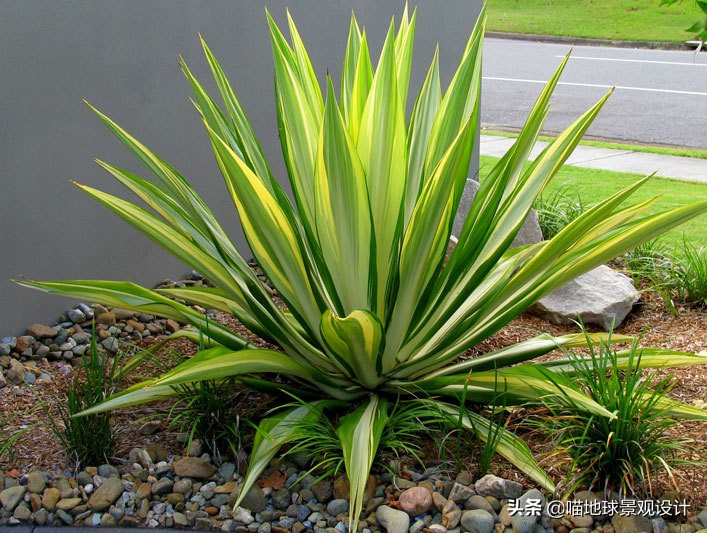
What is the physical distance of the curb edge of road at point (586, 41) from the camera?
19.0 metres

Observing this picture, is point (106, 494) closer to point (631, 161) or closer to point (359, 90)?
point (359, 90)

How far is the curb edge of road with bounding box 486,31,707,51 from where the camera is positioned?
18953 millimetres

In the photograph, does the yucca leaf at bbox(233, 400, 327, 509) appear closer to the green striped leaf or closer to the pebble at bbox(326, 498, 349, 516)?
the pebble at bbox(326, 498, 349, 516)

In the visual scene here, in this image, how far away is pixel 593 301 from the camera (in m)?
4.36

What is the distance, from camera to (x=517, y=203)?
339cm

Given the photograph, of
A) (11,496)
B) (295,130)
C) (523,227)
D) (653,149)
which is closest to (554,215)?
(523,227)

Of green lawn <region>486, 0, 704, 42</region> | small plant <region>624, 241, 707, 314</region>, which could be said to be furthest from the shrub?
green lawn <region>486, 0, 704, 42</region>

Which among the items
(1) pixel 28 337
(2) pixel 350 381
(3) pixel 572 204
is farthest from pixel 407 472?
(3) pixel 572 204

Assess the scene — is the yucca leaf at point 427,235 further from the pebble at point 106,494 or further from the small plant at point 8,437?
the small plant at point 8,437

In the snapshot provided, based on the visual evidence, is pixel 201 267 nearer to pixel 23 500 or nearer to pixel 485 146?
pixel 23 500

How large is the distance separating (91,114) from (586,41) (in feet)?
57.6

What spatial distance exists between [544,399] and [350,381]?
0.73 metres

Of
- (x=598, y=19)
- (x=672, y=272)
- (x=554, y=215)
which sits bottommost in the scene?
(x=672, y=272)

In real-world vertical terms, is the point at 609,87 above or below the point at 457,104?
above
